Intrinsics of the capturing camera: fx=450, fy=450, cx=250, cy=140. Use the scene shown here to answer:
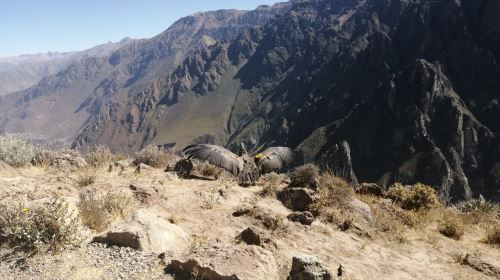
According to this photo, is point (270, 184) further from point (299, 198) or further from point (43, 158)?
point (43, 158)

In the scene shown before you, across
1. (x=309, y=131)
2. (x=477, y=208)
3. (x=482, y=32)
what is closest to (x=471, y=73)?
(x=482, y=32)

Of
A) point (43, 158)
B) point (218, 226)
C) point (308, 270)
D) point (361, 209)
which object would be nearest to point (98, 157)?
point (43, 158)

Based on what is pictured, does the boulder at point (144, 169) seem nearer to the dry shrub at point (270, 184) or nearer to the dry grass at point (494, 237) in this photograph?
the dry shrub at point (270, 184)

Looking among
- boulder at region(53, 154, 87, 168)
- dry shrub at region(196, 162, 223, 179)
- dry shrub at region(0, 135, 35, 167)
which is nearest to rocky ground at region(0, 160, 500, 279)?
boulder at region(53, 154, 87, 168)

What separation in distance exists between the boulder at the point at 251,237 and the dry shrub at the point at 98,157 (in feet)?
20.0

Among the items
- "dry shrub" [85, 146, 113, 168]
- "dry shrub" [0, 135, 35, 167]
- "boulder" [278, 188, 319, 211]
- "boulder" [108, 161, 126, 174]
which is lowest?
"boulder" [278, 188, 319, 211]

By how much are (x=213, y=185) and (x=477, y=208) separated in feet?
22.9

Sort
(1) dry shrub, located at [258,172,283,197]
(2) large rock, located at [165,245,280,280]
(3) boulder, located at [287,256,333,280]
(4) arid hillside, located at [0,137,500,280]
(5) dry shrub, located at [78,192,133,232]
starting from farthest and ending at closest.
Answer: (1) dry shrub, located at [258,172,283,197], (5) dry shrub, located at [78,192,133,232], (4) arid hillside, located at [0,137,500,280], (3) boulder, located at [287,256,333,280], (2) large rock, located at [165,245,280,280]

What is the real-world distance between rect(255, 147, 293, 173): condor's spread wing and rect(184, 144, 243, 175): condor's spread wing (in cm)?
90

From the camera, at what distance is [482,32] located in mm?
154000

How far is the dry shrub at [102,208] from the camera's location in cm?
760

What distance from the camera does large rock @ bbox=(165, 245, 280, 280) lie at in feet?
19.5

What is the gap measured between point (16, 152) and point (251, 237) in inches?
315

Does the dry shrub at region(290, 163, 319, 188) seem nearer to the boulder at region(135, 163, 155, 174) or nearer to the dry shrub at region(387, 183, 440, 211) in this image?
the dry shrub at region(387, 183, 440, 211)
